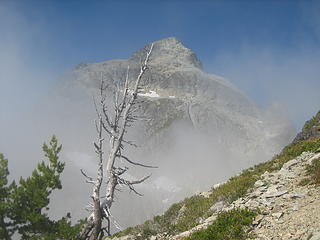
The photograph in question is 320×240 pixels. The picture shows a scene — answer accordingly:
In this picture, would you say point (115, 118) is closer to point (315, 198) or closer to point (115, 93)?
point (115, 93)

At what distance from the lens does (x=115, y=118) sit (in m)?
18.2

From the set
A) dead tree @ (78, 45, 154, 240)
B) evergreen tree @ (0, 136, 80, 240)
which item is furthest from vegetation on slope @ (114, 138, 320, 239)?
evergreen tree @ (0, 136, 80, 240)

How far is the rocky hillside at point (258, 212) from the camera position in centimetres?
892

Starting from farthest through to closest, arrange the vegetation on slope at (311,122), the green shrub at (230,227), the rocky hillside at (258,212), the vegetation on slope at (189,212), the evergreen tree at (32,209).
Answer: the vegetation on slope at (311,122)
the evergreen tree at (32,209)
the vegetation on slope at (189,212)
the green shrub at (230,227)
the rocky hillside at (258,212)

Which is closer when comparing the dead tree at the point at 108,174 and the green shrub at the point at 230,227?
the green shrub at the point at 230,227

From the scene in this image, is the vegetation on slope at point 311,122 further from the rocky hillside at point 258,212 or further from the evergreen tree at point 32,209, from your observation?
the evergreen tree at point 32,209

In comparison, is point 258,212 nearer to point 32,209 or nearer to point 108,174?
point 108,174

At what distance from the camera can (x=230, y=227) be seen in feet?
31.7

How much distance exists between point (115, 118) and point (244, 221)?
10.1m

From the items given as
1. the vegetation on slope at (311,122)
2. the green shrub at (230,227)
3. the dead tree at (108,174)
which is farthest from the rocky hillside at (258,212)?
the vegetation on slope at (311,122)

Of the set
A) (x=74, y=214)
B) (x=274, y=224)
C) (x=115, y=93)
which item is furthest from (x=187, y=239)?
(x=74, y=214)

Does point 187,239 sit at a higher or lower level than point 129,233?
lower

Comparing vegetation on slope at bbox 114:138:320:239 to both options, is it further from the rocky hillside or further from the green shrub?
the green shrub

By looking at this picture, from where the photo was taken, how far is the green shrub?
30.8 ft
